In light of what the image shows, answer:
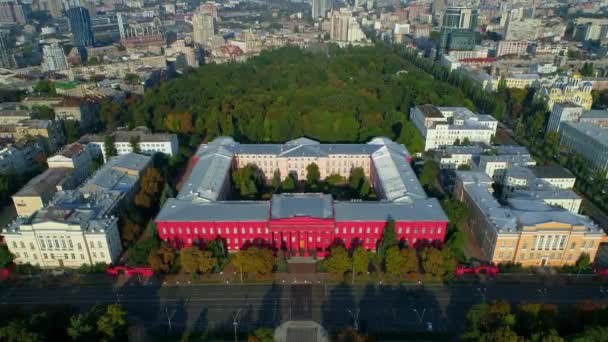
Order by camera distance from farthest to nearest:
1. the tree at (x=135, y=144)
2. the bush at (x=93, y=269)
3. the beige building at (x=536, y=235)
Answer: the tree at (x=135, y=144), the bush at (x=93, y=269), the beige building at (x=536, y=235)

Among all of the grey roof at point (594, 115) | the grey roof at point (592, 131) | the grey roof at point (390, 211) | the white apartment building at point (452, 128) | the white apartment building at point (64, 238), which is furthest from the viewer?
the grey roof at point (594, 115)

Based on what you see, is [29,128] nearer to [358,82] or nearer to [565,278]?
[358,82]

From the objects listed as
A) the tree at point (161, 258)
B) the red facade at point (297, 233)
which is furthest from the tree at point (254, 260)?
the tree at point (161, 258)

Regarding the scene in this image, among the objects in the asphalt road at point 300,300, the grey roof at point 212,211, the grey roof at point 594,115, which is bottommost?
the asphalt road at point 300,300

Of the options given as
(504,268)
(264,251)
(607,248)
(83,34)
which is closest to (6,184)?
(264,251)

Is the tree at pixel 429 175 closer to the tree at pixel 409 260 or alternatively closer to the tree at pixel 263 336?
the tree at pixel 409 260

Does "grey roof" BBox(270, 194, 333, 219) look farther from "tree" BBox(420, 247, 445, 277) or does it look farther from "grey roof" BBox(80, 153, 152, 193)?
"grey roof" BBox(80, 153, 152, 193)
